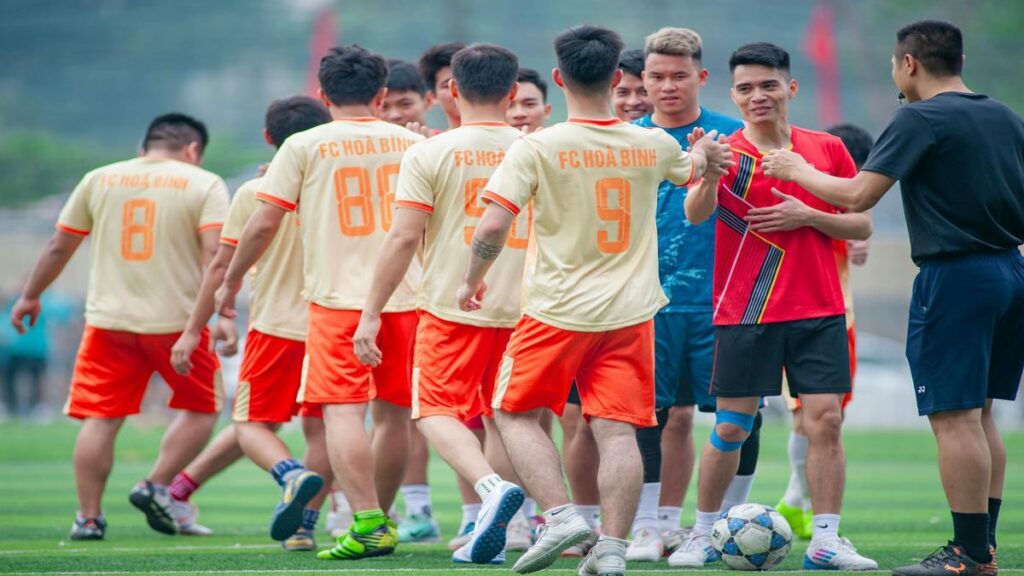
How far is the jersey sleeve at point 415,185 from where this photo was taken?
692 centimetres

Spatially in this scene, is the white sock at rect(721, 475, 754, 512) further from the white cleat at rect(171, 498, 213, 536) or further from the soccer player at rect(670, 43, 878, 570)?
the white cleat at rect(171, 498, 213, 536)

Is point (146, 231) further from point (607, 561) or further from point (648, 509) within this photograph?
point (607, 561)

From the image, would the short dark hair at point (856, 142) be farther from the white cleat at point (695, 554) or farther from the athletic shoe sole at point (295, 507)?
the athletic shoe sole at point (295, 507)

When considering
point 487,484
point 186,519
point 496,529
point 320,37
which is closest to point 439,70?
point 186,519

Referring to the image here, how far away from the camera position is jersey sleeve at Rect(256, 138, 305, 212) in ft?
24.7

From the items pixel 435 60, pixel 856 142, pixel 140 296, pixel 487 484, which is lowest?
pixel 487 484

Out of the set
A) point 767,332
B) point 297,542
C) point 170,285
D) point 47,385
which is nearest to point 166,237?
point 170,285

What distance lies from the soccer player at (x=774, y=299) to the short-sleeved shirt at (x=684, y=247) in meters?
0.57

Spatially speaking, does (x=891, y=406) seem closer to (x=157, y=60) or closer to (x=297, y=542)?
(x=297, y=542)

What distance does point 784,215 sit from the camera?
22.6 ft

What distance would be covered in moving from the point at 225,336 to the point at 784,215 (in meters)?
3.60

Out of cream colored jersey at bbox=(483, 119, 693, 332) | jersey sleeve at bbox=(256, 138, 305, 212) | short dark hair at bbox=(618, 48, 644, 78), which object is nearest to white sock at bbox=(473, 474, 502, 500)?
cream colored jersey at bbox=(483, 119, 693, 332)

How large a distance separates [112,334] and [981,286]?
557 centimetres

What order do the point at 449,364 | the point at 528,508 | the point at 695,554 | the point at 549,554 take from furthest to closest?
the point at 528,508 → the point at 695,554 → the point at 449,364 → the point at 549,554
